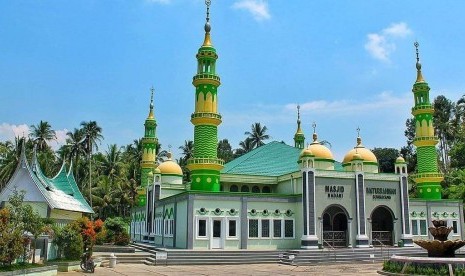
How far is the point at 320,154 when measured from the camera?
34125 millimetres

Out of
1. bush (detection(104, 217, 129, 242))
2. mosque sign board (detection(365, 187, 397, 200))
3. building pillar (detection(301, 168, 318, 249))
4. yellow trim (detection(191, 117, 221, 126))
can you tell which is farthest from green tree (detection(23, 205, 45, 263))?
mosque sign board (detection(365, 187, 397, 200))

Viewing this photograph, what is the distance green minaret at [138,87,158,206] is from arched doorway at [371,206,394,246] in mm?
20806

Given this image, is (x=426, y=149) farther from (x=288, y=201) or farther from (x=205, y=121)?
(x=205, y=121)

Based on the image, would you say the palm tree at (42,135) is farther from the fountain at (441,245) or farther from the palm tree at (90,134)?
the fountain at (441,245)

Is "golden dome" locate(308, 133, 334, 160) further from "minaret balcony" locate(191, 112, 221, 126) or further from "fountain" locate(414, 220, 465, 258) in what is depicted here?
"fountain" locate(414, 220, 465, 258)

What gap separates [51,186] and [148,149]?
14.1m

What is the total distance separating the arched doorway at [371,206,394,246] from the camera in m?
31.8

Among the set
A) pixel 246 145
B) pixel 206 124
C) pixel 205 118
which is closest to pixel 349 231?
pixel 206 124

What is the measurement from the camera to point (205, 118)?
32094mm

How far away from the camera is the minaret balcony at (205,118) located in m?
32.1

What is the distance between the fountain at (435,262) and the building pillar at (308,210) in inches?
441

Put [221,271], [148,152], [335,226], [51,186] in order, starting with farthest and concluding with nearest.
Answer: [148,152] < [51,186] < [335,226] < [221,271]

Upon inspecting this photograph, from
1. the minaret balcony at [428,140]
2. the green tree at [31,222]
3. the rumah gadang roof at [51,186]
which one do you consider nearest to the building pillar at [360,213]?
the minaret balcony at [428,140]

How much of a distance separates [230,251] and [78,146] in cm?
3441
